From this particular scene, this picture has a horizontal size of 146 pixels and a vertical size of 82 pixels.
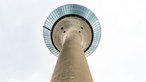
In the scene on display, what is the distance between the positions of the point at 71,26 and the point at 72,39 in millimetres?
7144

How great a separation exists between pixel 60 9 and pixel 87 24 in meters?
7.71

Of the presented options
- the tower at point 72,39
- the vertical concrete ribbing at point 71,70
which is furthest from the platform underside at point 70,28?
the vertical concrete ribbing at point 71,70

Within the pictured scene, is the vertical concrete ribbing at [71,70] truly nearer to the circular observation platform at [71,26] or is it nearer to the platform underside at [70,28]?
the circular observation platform at [71,26]

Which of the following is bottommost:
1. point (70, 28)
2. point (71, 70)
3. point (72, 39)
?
point (71, 70)

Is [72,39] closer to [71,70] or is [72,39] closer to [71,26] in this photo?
[71,26]

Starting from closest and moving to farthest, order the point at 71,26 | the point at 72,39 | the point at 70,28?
the point at 72,39 < the point at 70,28 < the point at 71,26

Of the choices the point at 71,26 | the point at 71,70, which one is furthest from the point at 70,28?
the point at 71,70

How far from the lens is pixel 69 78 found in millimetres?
12750

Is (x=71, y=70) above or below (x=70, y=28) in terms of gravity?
below

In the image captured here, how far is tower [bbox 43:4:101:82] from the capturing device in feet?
45.2

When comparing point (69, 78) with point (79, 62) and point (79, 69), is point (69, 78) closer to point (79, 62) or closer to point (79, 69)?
point (79, 69)

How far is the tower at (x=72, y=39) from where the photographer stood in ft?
45.2

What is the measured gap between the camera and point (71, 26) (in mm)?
28516

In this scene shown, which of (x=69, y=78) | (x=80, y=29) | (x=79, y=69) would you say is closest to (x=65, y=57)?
(x=79, y=69)
